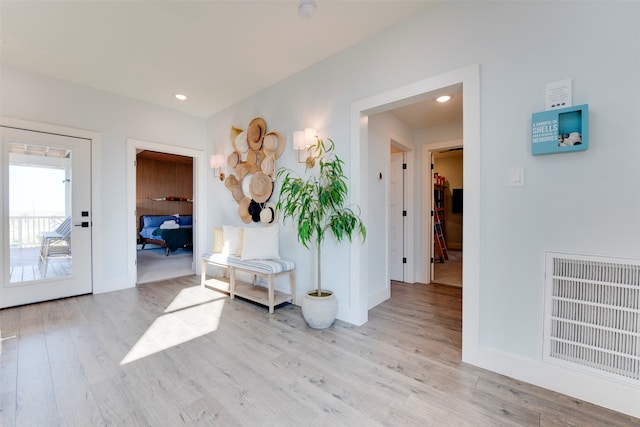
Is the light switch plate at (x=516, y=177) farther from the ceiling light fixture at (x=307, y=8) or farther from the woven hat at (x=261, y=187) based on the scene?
the woven hat at (x=261, y=187)

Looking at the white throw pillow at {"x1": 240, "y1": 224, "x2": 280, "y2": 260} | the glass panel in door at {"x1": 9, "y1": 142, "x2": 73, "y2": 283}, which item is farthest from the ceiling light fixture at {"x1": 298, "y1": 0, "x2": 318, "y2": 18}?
the glass panel in door at {"x1": 9, "y1": 142, "x2": 73, "y2": 283}

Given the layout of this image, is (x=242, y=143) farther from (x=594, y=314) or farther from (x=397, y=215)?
(x=594, y=314)

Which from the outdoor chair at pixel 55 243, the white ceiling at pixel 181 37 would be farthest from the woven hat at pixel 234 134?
the outdoor chair at pixel 55 243

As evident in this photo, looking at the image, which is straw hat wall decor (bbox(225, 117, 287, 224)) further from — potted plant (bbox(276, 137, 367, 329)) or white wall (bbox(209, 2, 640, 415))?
white wall (bbox(209, 2, 640, 415))

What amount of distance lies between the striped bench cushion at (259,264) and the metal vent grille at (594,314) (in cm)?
222

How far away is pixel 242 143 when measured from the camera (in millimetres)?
3678

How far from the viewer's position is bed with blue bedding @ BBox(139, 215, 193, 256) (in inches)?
240

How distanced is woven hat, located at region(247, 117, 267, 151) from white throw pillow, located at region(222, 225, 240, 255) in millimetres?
1139

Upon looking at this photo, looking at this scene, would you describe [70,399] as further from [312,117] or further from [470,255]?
[312,117]

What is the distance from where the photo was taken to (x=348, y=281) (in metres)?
2.60

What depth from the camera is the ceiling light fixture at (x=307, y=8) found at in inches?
79.0

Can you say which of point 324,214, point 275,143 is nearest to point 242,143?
point 275,143

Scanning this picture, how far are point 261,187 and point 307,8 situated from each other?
199 cm

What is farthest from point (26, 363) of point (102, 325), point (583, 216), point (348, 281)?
point (583, 216)
